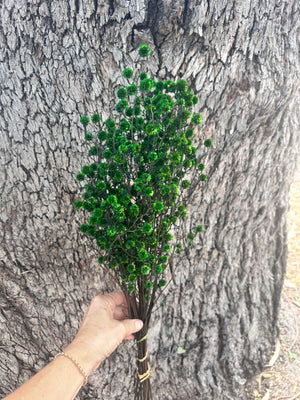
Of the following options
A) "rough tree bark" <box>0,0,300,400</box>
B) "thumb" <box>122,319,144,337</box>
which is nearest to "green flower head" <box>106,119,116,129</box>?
"rough tree bark" <box>0,0,300,400</box>

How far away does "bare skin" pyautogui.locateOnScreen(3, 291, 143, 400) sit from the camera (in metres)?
1.05

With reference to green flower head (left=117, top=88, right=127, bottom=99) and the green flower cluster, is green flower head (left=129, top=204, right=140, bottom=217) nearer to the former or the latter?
the green flower cluster

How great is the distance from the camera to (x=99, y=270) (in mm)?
1573

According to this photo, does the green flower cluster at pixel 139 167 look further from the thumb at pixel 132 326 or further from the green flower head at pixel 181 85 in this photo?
the thumb at pixel 132 326

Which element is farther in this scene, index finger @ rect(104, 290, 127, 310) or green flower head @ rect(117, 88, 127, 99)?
index finger @ rect(104, 290, 127, 310)

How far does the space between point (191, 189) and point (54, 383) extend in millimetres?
911

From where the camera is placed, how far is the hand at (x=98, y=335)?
1.15m

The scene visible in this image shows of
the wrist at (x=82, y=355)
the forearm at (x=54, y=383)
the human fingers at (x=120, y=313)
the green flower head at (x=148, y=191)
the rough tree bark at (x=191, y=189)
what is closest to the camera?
the green flower head at (x=148, y=191)

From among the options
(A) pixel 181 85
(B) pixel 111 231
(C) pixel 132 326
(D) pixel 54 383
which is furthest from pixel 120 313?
(A) pixel 181 85

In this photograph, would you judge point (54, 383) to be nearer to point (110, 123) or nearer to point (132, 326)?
point (132, 326)

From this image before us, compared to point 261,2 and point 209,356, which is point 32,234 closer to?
point 209,356

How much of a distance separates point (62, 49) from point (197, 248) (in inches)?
43.4

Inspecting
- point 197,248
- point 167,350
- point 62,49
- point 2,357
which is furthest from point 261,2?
point 2,357

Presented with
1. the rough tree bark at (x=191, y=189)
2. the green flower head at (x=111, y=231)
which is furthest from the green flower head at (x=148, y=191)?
the rough tree bark at (x=191, y=189)
